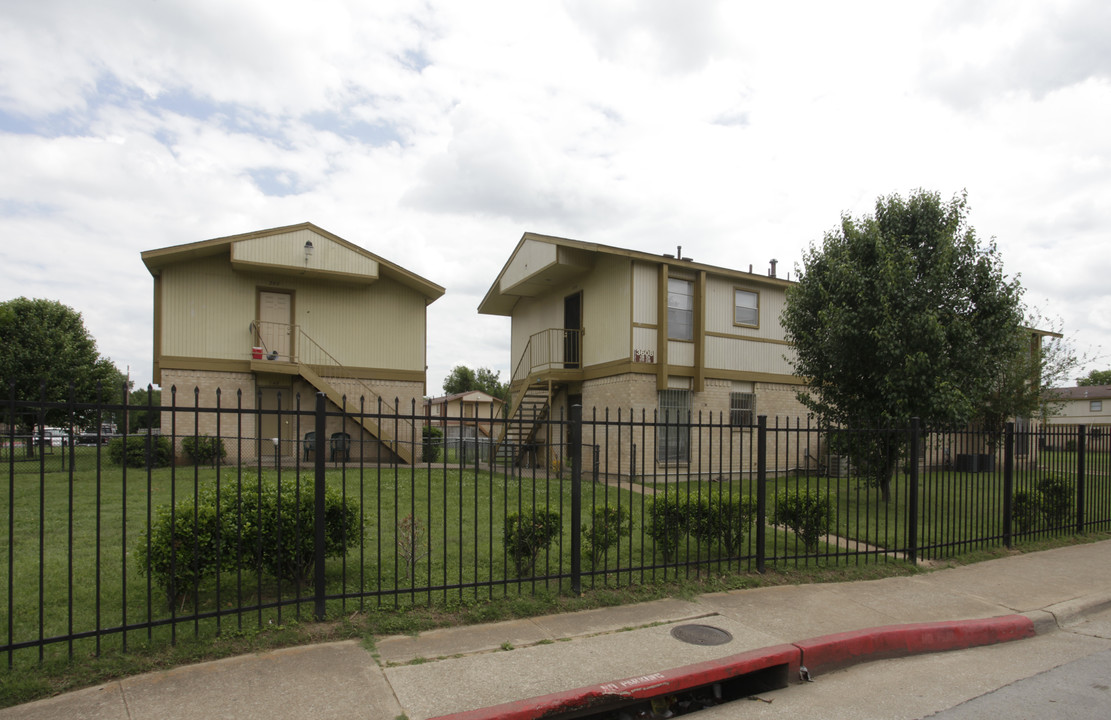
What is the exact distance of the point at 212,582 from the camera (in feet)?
20.7

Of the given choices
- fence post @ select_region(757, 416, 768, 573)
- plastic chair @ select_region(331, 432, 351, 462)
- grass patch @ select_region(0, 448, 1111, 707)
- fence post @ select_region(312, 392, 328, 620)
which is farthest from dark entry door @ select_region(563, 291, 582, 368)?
fence post @ select_region(312, 392, 328, 620)

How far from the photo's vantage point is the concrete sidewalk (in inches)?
161

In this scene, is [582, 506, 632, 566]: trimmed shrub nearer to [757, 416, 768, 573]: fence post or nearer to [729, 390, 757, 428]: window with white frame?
[757, 416, 768, 573]: fence post

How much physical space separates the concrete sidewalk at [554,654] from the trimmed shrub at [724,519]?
854 millimetres

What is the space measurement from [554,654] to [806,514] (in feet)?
15.5

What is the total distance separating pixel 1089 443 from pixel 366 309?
1852cm

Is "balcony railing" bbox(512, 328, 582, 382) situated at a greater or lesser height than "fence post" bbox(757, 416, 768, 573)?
greater

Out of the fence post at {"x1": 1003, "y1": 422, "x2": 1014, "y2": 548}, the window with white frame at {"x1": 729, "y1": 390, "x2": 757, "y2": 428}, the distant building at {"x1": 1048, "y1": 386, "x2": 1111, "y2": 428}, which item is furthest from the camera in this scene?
the distant building at {"x1": 1048, "y1": 386, "x2": 1111, "y2": 428}

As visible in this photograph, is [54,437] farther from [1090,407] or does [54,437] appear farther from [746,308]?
[1090,407]

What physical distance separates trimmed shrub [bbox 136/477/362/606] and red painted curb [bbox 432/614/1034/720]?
2438 millimetres

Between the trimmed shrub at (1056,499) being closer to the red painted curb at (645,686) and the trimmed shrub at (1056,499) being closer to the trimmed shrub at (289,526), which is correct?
the red painted curb at (645,686)

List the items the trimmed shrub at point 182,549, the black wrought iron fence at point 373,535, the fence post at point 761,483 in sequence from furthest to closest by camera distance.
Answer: the fence post at point 761,483
the trimmed shrub at point 182,549
the black wrought iron fence at point 373,535

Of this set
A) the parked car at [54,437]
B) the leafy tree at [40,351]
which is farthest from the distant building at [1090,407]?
the leafy tree at [40,351]

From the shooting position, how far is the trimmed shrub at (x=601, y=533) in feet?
22.4
